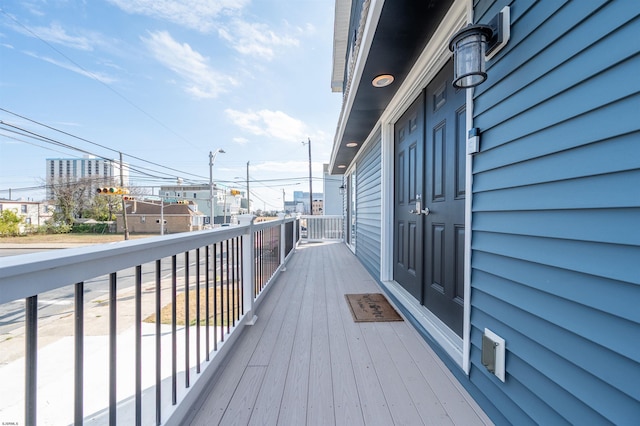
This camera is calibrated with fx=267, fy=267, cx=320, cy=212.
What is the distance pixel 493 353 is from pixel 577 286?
20.5 inches

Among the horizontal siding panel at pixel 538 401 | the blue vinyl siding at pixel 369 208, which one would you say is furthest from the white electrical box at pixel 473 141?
the blue vinyl siding at pixel 369 208

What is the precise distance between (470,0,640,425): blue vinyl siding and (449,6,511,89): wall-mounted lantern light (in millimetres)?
45

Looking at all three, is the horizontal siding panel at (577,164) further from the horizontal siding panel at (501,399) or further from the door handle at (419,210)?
the door handle at (419,210)

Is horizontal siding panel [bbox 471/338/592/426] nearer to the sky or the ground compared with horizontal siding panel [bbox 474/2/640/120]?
nearer to the ground

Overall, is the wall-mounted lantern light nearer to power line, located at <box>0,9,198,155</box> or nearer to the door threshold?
the door threshold

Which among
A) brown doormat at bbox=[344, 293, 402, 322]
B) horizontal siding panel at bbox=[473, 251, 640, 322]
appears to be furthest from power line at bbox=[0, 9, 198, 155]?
horizontal siding panel at bbox=[473, 251, 640, 322]

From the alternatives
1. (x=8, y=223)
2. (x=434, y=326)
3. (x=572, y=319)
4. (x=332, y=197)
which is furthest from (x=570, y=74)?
(x=8, y=223)

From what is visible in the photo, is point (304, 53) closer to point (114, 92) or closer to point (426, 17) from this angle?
point (426, 17)

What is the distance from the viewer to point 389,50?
6.42 ft

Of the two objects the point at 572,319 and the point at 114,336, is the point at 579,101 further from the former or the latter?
the point at 114,336

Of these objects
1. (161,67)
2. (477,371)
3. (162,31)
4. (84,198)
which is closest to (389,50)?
(477,371)

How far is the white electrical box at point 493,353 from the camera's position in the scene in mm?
1139

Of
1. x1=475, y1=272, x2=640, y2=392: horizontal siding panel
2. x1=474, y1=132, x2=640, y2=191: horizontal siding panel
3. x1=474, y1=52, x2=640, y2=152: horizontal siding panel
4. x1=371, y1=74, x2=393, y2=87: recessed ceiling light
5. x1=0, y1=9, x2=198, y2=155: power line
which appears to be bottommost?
x1=475, y1=272, x2=640, y2=392: horizontal siding panel

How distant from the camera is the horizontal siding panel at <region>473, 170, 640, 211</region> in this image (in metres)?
0.70
